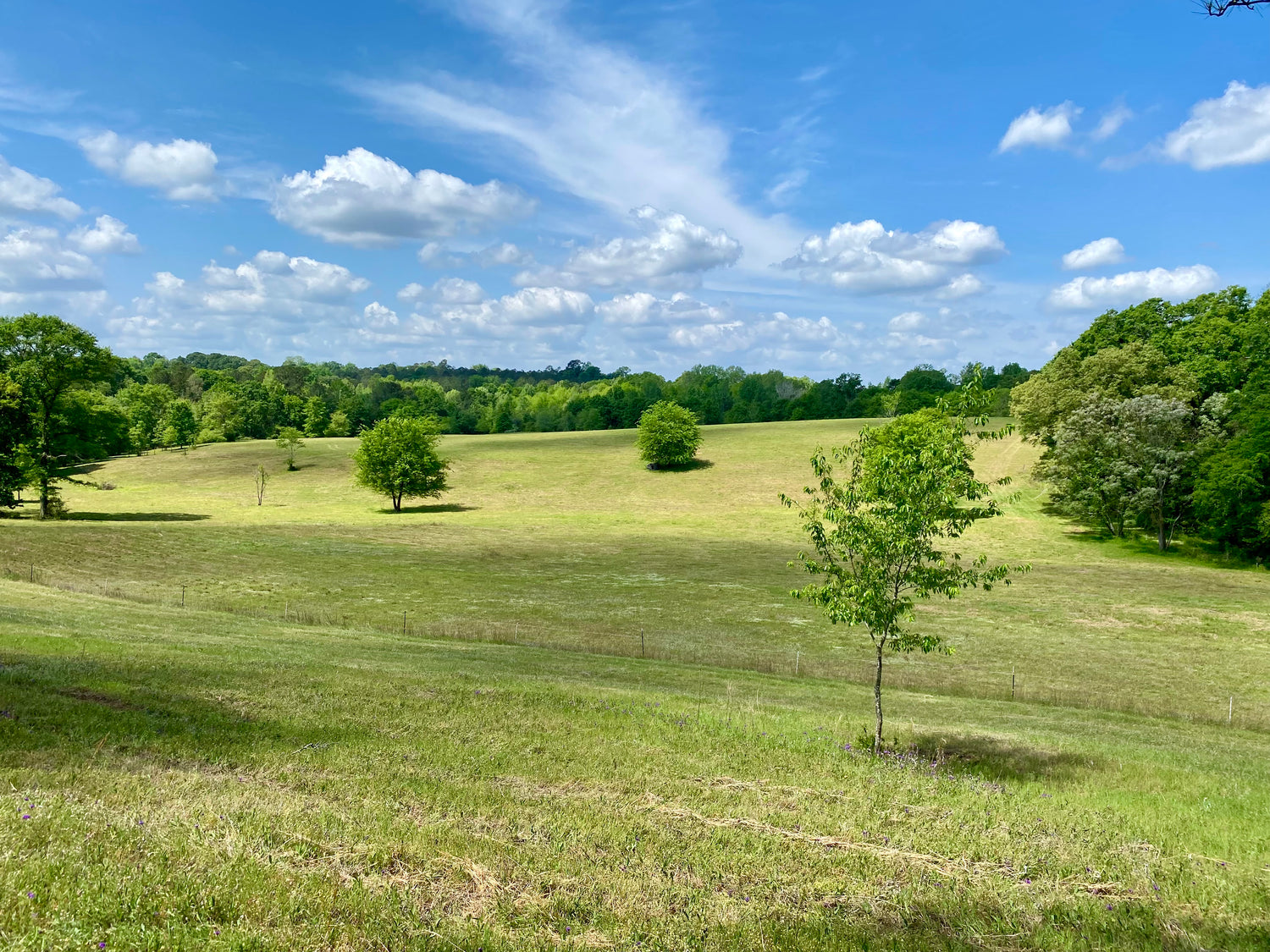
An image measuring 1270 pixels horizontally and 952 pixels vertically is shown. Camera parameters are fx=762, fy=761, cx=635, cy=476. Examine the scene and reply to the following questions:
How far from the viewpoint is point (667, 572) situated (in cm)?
5584

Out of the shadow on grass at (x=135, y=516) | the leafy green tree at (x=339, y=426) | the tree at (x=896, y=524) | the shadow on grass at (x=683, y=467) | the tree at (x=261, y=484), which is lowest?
the shadow on grass at (x=135, y=516)

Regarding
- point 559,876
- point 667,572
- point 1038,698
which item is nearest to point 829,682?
point 1038,698

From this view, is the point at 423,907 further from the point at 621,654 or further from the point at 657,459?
the point at 657,459

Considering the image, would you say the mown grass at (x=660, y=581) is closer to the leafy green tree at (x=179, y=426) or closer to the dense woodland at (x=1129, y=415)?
the dense woodland at (x=1129, y=415)

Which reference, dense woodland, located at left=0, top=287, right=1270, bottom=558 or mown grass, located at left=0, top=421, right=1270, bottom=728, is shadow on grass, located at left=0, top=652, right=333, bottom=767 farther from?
dense woodland, located at left=0, top=287, right=1270, bottom=558

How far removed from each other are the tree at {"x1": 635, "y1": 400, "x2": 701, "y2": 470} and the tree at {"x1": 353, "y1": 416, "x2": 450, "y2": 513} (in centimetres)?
3113

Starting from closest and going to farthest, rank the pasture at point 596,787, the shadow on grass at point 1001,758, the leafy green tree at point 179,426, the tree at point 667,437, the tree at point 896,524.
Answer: the pasture at point 596,787 < the shadow on grass at point 1001,758 < the tree at point 896,524 < the tree at point 667,437 < the leafy green tree at point 179,426

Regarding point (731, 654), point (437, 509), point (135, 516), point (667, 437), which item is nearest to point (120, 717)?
point (731, 654)

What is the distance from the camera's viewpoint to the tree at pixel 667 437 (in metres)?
112

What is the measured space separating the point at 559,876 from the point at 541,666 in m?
17.1

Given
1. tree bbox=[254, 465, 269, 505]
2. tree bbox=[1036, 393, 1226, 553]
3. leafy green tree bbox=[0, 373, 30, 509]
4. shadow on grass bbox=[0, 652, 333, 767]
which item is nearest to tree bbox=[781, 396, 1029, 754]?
shadow on grass bbox=[0, 652, 333, 767]

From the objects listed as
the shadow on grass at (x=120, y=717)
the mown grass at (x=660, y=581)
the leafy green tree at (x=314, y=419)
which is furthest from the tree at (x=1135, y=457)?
the leafy green tree at (x=314, y=419)

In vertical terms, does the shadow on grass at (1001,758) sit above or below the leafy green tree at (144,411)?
below

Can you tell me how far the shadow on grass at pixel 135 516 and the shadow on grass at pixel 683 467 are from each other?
194ft
